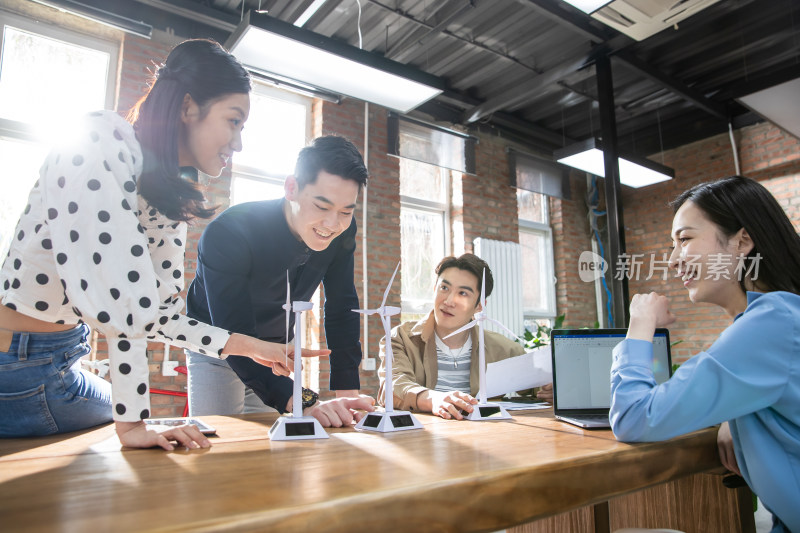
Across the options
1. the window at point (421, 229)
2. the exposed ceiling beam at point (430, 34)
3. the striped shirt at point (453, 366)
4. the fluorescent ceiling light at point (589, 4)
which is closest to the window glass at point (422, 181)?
the window at point (421, 229)

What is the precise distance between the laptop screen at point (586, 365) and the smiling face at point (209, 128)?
3.05 ft

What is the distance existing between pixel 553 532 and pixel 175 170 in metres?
1.44

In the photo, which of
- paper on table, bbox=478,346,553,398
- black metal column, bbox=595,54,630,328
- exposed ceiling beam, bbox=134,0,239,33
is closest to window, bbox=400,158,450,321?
black metal column, bbox=595,54,630,328

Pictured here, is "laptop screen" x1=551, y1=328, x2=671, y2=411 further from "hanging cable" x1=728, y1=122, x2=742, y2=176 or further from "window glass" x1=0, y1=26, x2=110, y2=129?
"hanging cable" x1=728, y1=122, x2=742, y2=176

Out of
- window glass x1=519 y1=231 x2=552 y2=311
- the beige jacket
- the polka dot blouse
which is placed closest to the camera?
the polka dot blouse

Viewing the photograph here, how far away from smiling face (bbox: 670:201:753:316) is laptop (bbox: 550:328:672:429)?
25 cm

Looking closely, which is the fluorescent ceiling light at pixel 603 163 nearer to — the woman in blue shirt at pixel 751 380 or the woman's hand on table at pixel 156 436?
the woman in blue shirt at pixel 751 380

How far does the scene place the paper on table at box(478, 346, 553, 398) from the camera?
5.47ft

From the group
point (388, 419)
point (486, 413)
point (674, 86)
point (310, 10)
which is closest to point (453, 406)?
point (486, 413)

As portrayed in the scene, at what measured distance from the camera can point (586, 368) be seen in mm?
1438

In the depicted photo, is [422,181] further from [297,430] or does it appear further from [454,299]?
[297,430]

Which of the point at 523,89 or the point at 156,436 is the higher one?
the point at 523,89

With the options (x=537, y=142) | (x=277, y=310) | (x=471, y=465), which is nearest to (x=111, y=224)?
(x=471, y=465)

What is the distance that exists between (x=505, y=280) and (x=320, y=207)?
4384 mm
